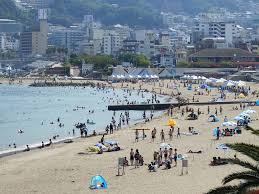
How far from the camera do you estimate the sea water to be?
4594cm

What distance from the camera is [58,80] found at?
122 m

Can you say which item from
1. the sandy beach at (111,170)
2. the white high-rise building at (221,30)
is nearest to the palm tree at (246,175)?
the sandy beach at (111,170)

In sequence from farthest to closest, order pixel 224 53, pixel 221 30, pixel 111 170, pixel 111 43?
pixel 111 43 → pixel 221 30 → pixel 224 53 → pixel 111 170

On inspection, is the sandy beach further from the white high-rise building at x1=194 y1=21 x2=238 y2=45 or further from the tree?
the white high-rise building at x1=194 y1=21 x2=238 y2=45

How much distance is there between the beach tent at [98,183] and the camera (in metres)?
23.4

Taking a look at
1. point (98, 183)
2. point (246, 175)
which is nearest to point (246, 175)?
point (246, 175)

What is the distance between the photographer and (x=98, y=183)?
2355 centimetres

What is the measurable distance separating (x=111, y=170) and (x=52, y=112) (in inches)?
1549

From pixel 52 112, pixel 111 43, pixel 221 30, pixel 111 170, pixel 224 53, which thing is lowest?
pixel 52 112

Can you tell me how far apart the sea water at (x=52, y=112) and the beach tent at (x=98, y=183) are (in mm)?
14716

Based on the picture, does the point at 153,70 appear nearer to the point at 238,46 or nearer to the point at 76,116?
the point at 238,46

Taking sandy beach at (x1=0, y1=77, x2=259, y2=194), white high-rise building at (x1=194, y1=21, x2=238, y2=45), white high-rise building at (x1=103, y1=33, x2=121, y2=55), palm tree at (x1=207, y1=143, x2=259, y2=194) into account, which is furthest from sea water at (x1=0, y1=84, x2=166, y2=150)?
white high-rise building at (x1=194, y1=21, x2=238, y2=45)

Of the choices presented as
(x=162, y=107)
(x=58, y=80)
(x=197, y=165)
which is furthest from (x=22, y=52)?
(x=197, y=165)

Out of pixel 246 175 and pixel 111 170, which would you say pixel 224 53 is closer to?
pixel 111 170
